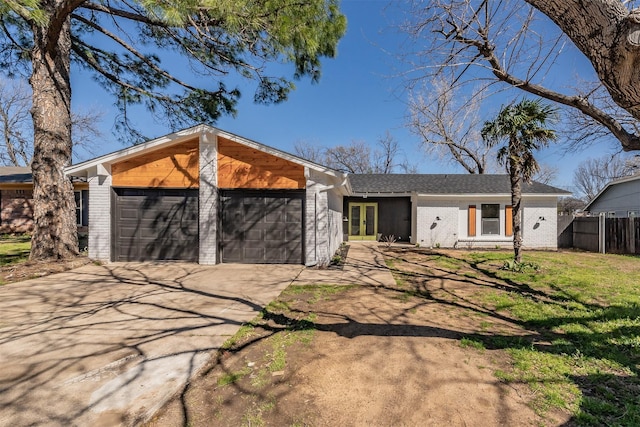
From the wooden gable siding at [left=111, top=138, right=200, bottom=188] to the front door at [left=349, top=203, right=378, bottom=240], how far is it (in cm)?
888

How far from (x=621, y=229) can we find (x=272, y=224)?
14376mm

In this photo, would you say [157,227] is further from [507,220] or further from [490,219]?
[507,220]

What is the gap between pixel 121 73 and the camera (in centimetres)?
1022

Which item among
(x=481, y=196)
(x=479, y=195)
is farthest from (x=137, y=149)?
(x=481, y=196)

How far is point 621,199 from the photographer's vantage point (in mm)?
15602

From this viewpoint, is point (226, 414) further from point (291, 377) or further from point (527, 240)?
point (527, 240)

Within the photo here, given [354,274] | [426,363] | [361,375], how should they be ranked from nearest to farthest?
[361,375] < [426,363] < [354,274]

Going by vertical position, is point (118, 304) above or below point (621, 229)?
below

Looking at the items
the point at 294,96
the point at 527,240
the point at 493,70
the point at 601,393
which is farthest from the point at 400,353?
the point at 527,240

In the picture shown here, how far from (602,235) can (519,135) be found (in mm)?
8261

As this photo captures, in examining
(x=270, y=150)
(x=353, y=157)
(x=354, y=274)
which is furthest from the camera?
(x=353, y=157)

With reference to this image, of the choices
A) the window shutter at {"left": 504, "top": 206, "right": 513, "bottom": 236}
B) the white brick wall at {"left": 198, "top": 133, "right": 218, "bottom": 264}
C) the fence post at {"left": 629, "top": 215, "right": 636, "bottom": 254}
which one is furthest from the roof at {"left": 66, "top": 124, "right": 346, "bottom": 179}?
the fence post at {"left": 629, "top": 215, "right": 636, "bottom": 254}

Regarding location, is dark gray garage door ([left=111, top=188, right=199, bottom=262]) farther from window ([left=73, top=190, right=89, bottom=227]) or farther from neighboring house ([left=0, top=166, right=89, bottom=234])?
neighboring house ([left=0, top=166, right=89, bottom=234])

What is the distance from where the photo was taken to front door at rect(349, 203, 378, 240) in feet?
50.7
